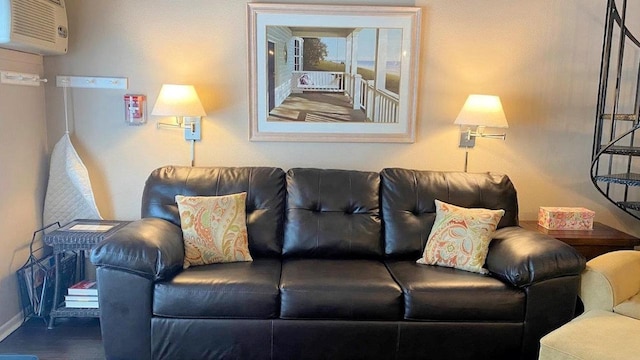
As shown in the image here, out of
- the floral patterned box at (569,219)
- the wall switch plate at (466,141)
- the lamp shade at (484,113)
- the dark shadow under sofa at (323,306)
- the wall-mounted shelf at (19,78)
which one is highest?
the wall-mounted shelf at (19,78)

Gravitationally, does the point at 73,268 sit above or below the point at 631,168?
below

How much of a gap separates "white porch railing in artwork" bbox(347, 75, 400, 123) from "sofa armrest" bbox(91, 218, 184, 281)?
5.17ft

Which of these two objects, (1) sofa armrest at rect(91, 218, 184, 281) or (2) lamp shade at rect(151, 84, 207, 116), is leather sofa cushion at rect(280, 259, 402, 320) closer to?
(1) sofa armrest at rect(91, 218, 184, 281)

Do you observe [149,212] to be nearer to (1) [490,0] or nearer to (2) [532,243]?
(2) [532,243]

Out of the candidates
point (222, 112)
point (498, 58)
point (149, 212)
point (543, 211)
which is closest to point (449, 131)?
point (498, 58)

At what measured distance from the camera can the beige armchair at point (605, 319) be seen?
Answer: 1755 mm

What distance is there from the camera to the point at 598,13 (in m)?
3.12

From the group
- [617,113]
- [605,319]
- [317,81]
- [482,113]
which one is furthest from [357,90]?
[605,319]

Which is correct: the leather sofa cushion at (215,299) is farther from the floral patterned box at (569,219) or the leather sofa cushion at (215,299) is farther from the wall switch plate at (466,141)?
the floral patterned box at (569,219)

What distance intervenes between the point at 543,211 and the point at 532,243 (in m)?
0.72

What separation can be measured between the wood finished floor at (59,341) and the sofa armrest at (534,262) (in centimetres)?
219

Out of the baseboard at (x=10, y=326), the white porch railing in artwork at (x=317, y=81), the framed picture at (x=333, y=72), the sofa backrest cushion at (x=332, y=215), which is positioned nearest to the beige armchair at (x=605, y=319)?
the sofa backrest cushion at (x=332, y=215)

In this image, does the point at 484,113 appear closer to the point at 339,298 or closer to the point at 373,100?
the point at 373,100

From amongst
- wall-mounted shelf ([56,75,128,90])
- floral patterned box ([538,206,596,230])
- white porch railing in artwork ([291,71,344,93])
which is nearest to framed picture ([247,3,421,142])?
white porch railing in artwork ([291,71,344,93])
